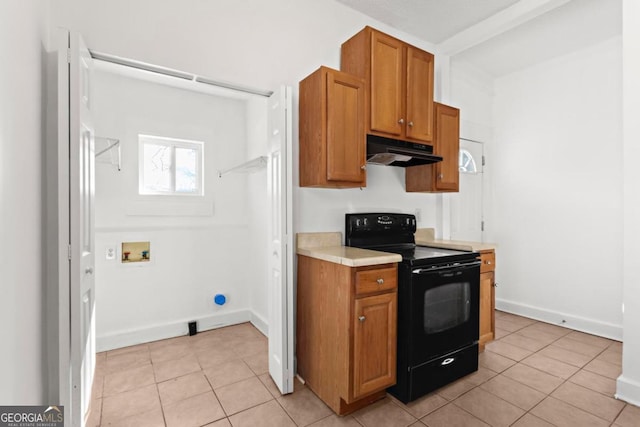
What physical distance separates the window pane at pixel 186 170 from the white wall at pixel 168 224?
0.16 m

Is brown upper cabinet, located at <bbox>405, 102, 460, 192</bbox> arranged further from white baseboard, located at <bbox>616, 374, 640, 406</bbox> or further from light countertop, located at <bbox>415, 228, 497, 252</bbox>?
white baseboard, located at <bbox>616, 374, 640, 406</bbox>

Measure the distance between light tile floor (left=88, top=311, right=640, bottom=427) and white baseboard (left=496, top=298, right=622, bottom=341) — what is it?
7.4 inches

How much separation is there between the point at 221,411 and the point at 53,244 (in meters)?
1.34

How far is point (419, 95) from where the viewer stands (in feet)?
8.51

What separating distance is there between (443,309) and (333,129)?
1.44m

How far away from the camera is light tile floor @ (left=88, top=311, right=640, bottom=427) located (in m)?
1.87

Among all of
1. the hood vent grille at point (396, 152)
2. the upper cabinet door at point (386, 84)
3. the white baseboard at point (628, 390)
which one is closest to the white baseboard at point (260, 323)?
the hood vent grille at point (396, 152)

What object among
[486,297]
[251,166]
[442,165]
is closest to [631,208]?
[486,297]

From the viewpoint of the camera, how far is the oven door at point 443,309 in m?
2.02

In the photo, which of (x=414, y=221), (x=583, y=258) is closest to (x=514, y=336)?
(x=583, y=258)

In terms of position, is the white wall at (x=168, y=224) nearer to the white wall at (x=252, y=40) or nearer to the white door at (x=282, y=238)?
the white wall at (x=252, y=40)

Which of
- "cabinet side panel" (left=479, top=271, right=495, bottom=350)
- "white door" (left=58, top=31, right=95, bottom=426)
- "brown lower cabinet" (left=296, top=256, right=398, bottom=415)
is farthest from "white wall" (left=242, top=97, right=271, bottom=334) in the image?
"cabinet side panel" (left=479, top=271, right=495, bottom=350)

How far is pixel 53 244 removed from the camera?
157 cm

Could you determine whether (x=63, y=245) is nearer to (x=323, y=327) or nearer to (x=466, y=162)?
(x=323, y=327)
